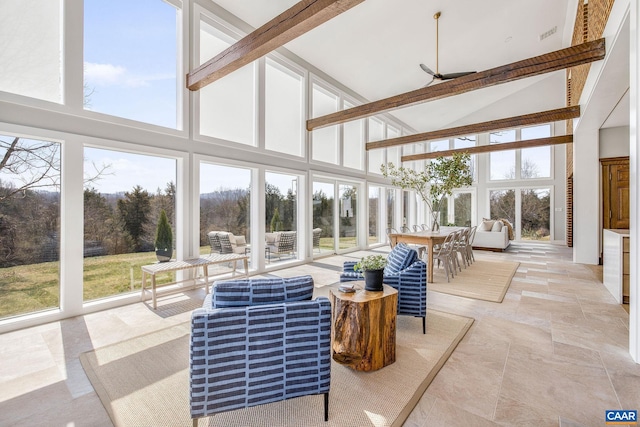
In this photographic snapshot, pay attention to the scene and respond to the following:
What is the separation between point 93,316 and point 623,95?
7961 millimetres

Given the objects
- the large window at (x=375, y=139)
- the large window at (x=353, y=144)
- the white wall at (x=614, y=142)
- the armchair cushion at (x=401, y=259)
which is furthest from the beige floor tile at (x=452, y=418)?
the large window at (x=375, y=139)

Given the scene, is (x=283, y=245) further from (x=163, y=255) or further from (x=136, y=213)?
(x=136, y=213)

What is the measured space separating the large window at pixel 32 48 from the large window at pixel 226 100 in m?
1.83

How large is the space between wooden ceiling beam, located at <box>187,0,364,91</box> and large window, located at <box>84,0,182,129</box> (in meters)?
0.45

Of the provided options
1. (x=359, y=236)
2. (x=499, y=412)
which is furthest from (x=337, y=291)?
(x=359, y=236)

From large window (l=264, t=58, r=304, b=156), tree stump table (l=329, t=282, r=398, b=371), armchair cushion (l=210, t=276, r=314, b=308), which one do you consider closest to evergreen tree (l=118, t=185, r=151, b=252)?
large window (l=264, t=58, r=304, b=156)

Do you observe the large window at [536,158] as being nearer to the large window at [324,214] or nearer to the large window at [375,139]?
the large window at [375,139]

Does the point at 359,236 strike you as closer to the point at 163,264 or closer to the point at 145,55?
the point at 163,264

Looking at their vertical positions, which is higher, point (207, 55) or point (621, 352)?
point (207, 55)

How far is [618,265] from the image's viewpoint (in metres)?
3.93

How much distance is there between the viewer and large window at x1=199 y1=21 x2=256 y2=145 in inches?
195

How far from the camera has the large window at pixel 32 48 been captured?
3133 mm

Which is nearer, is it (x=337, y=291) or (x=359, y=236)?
(x=337, y=291)

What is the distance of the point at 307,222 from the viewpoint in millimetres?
6879
